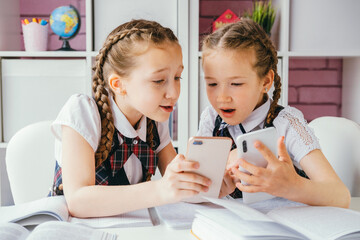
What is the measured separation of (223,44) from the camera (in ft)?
3.28

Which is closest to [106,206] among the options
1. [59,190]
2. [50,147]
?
[59,190]

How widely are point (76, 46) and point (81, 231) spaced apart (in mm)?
1519

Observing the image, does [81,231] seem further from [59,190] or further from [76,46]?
[76,46]

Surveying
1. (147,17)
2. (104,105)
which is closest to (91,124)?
(104,105)

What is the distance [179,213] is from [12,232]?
320mm

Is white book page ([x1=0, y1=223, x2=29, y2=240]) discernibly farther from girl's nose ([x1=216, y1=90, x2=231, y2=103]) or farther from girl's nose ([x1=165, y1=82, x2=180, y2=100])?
girl's nose ([x1=216, y1=90, x2=231, y2=103])

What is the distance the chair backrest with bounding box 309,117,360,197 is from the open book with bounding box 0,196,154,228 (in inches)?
27.1

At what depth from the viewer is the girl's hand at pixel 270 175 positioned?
727 mm

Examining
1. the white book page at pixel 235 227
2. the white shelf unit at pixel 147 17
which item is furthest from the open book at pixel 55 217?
the white shelf unit at pixel 147 17

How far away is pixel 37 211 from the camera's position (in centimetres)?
67

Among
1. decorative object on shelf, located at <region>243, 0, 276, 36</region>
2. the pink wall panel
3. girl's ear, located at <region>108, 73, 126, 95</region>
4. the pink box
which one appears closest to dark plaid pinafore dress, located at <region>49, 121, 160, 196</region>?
girl's ear, located at <region>108, 73, 126, 95</region>

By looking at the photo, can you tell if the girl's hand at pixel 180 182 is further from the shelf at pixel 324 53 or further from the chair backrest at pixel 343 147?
the shelf at pixel 324 53

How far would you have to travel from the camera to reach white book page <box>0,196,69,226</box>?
26.1 inches

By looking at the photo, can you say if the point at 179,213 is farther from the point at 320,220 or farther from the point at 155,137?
the point at 155,137
